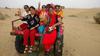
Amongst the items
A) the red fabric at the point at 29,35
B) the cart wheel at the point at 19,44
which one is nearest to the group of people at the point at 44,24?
the red fabric at the point at 29,35

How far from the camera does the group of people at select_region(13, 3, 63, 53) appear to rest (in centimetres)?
880

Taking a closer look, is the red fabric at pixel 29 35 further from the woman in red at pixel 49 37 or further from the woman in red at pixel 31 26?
the woman in red at pixel 49 37

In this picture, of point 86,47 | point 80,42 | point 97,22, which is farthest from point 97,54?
point 97,22

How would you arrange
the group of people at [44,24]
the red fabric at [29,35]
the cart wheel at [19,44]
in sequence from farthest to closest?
the cart wheel at [19,44] < the red fabric at [29,35] < the group of people at [44,24]

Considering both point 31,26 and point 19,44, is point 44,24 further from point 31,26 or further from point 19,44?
point 19,44

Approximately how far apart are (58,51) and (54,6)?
163cm

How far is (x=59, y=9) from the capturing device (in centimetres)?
965

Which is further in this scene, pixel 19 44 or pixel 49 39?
pixel 19 44

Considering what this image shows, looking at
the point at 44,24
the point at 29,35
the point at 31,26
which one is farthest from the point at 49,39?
the point at 31,26

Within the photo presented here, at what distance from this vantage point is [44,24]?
922 centimetres

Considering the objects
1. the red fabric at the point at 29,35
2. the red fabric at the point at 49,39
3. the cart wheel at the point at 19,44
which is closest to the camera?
the red fabric at the point at 49,39

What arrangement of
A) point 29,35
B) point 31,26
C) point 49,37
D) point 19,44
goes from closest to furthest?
1. point 49,37
2. point 29,35
3. point 31,26
4. point 19,44

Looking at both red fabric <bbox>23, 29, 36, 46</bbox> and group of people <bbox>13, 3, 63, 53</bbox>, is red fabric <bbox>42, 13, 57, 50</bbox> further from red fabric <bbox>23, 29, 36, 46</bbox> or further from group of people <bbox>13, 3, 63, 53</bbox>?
red fabric <bbox>23, 29, 36, 46</bbox>

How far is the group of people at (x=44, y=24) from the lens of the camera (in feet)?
28.9
